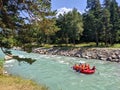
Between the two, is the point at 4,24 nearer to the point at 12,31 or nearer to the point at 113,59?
the point at 12,31

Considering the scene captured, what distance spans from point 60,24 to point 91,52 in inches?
823

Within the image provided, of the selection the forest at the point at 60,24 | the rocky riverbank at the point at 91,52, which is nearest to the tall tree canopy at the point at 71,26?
the forest at the point at 60,24

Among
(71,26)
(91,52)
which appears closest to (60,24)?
(71,26)

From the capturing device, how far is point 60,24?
74.2 metres

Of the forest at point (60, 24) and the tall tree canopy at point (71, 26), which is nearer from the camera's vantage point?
the forest at point (60, 24)

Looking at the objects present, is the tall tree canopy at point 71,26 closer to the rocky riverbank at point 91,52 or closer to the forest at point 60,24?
the forest at point 60,24

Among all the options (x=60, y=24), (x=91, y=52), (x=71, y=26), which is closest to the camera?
(x=91, y=52)

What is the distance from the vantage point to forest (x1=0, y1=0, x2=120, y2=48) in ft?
49.2

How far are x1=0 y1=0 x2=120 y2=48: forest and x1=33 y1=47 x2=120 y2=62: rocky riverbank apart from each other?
555cm

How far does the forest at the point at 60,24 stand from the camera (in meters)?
15.0

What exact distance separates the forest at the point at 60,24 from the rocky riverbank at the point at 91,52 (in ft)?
18.2

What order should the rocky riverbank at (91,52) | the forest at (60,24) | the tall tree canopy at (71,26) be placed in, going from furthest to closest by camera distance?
the tall tree canopy at (71,26) → the rocky riverbank at (91,52) → the forest at (60,24)

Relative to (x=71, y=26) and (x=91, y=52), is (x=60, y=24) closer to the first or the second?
A: (x=71, y=26)

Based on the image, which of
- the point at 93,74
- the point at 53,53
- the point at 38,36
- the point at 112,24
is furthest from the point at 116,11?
the point at 38,36
